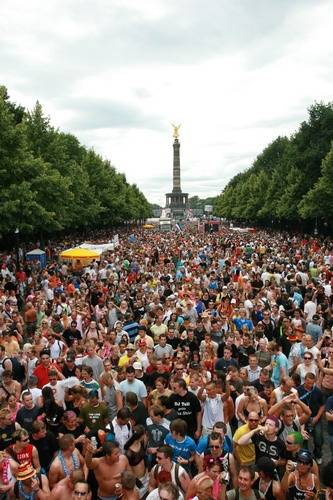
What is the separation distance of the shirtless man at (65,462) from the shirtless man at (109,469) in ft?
0.57

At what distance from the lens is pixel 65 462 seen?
5.37m

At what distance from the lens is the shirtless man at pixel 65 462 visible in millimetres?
5316

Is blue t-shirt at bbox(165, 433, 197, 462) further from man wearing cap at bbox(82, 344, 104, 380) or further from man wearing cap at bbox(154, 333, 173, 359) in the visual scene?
man wearing cap at bbox(154, 333, 173, 359)

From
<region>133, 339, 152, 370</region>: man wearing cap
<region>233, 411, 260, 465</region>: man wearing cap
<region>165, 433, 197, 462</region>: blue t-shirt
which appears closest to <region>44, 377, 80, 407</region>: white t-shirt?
<region>133, 339, 152, 370</region>: man wearing cap

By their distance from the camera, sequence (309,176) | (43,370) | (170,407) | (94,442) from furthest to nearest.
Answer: (309,176) → (43,370) → (170,407) → (94,442)

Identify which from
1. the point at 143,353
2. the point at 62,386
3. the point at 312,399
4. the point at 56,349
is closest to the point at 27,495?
the point at 62,386

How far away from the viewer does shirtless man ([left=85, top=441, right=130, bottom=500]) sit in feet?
17.0

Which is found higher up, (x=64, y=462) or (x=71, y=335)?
(x=64, y=462)

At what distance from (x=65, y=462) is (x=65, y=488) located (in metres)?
0.40


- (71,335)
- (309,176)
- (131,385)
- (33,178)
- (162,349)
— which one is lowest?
(71,335)

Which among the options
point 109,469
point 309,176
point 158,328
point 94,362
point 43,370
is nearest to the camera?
point 109,469

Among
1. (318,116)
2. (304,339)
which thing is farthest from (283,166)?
(304,339)

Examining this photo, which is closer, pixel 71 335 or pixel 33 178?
pixel 71 335

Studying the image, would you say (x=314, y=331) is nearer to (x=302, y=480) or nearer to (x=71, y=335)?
(x=71, y=335)
